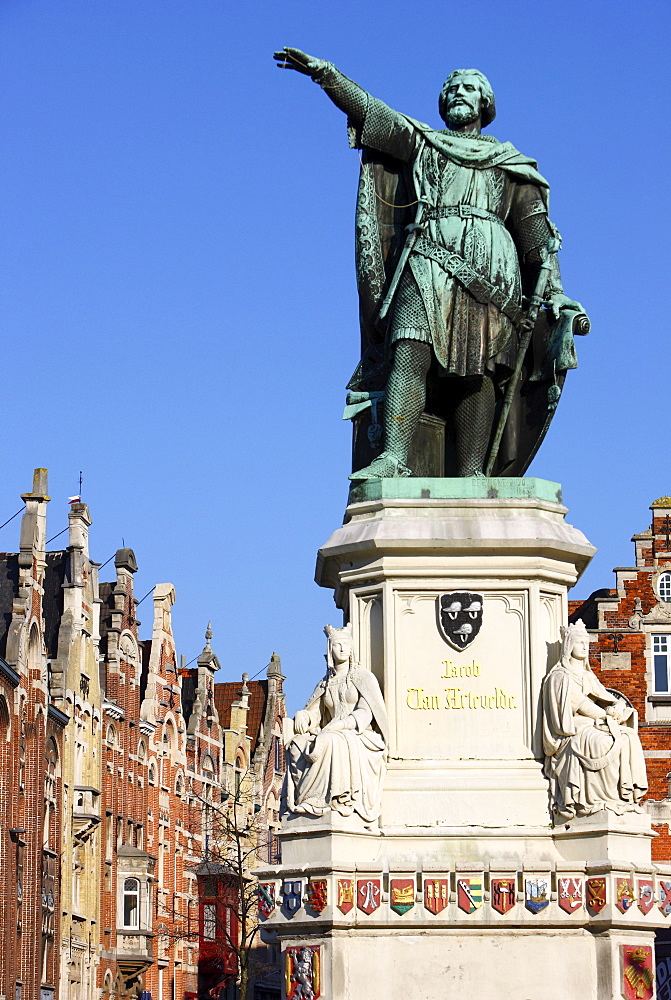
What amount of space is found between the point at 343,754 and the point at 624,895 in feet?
6.48

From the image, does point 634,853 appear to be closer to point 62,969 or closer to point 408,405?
point 408,405

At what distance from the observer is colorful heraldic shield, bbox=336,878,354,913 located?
37.1ft

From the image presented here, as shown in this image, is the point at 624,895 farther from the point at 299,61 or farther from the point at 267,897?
the point at 299,61

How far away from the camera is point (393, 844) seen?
1169cm

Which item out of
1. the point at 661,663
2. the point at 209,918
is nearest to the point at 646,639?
the point at 661,663

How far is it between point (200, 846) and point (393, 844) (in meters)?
49.4

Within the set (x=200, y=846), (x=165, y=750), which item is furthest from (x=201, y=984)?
(x=165, y=750)

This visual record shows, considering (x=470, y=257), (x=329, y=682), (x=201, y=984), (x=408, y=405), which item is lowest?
(x=201, y=984)

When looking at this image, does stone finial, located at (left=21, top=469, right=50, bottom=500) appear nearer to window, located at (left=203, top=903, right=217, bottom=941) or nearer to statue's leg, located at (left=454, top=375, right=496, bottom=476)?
window, located at (left=203, top=903, right=217, bottom=941)

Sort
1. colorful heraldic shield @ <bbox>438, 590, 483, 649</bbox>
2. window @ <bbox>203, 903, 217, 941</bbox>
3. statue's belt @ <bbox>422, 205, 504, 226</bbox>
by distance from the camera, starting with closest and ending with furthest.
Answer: colorful heraldic shield @ <bbox>438, 590, 483, 649</bbox>, statue's belt @ <bbox>422, 205, 504, 226</bbox>, window @ <bbox>203, 903, 217, 941</bbox>

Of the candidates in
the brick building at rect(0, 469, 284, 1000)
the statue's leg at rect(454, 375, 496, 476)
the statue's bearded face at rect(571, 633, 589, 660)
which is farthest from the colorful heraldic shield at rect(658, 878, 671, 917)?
the brick building at rect(0, 469, 284, 1000)

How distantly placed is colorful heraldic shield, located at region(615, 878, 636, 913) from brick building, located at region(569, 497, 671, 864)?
29.7 meters

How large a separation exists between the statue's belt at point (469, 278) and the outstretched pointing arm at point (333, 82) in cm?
110

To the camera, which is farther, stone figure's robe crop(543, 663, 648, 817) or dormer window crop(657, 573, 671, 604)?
dormer window crop(657, 573, 671, 604)
